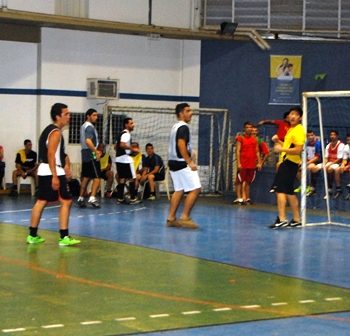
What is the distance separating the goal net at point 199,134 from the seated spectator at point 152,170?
5.43 ft

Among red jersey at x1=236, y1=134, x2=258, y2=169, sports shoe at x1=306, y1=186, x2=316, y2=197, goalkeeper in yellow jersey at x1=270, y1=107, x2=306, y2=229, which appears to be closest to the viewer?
goalkeeper in yellow jersey at x1=270, y1=107, x2=306, y2=229

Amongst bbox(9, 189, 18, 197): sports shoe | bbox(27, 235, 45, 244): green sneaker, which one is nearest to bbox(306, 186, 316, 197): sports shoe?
bbox(9, 189, 18, 197): sports shoe

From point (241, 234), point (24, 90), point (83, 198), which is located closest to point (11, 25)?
point (24, 90)

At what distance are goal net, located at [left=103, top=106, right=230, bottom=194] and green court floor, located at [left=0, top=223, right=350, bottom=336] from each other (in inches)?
478

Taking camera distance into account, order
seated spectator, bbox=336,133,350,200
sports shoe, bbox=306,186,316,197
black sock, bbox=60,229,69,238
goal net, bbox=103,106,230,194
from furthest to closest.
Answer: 1. goal net, bbox=103,106,230,194
2. seated spectator, bbox=336,133,350,200
3. sports shoe, bbox=306,186,316,197
4. black sock, bbox=60,229,69,238

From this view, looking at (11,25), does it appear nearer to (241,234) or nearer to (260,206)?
(260,206)

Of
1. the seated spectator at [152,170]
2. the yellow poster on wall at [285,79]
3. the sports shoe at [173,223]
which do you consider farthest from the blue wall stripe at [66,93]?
the sports shoe at [173,223]

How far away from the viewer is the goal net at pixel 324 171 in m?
A: 16.5

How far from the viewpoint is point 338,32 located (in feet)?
80.0

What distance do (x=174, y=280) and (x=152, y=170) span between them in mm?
12489

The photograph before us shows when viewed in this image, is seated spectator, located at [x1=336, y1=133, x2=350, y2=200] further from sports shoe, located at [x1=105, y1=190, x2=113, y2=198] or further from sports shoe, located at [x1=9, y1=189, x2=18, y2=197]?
sports shoe, located at [x1=9, y1=189, x2=18, y2=197]

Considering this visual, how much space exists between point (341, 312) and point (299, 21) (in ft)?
54.8

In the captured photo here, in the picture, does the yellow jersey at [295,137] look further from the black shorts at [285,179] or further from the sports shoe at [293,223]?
the sports shoe at [293,223]

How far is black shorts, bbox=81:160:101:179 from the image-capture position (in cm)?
1908
